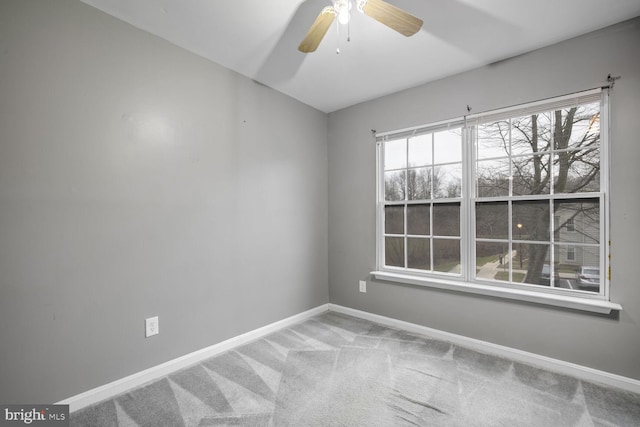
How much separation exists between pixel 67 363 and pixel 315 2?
2744 mm

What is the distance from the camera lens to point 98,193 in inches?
73.7

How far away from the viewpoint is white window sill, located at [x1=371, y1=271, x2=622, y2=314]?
2038 millimetres

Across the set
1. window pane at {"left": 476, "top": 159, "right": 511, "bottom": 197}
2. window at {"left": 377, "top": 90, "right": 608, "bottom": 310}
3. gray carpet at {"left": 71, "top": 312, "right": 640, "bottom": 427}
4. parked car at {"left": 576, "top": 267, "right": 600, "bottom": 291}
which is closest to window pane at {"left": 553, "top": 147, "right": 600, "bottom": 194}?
window at {"left": 377, "top": 90, "right": 608, "bottom": 310}

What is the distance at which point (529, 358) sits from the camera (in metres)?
2.30

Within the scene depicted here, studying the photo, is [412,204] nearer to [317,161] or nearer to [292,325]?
[317,161]

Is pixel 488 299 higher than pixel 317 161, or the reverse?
pixel 317 161

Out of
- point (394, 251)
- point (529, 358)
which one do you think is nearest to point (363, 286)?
point (394, 251)

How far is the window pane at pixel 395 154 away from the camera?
3.13 m

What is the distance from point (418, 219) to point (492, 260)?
2.56 ft

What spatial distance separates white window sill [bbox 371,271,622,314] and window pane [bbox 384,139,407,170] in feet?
3.99

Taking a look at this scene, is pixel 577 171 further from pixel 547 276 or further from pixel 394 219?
pixel 394 219

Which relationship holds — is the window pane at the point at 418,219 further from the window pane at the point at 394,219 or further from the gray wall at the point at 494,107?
the gray wall at the point at 494,107

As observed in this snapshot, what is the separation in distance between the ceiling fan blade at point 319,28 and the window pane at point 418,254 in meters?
2.14

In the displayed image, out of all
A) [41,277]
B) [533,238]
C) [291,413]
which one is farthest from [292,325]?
[533,238]
